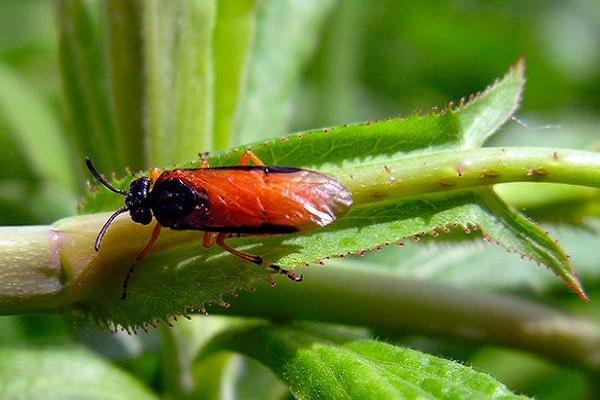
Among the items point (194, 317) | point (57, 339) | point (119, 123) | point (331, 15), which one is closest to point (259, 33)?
point (119, 123)

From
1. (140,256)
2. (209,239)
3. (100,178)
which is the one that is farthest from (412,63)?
(140,256)

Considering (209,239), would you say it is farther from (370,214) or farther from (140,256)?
(370,214)

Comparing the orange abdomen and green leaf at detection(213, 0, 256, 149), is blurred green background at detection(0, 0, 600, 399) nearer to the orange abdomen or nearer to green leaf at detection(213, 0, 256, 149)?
green leaf at detection(213, 0, 256, 149)

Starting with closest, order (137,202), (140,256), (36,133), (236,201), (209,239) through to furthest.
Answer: (140,256) → (209,239) → (137,202) → (236,201) → (36,133)

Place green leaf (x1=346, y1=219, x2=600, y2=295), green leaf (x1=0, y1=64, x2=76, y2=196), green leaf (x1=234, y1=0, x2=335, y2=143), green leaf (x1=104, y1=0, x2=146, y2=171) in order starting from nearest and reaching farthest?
green leaf (x1=104, y1=0, x2=146, y2=171) < green leaf (x1=234, y1=0, x2=335, y2=143) < green leaf (x1=346, y1=219, x2=600, y2=295) < green leaf (x1=0, y1=64, x2=76, y2=196)

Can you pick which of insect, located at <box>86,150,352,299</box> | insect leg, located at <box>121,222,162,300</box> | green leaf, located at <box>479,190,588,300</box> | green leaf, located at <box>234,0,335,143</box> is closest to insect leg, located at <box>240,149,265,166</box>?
insect, located at <box>86,150,352,299</box>
